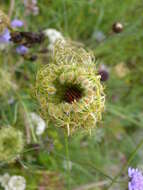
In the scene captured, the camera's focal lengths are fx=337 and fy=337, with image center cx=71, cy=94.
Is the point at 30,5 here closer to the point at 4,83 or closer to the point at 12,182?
the point at 4,83

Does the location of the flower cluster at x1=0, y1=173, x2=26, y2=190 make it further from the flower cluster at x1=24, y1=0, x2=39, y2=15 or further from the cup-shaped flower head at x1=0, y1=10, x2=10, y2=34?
the flower cluster at x1=24, y1=0, x2=39, y2=15

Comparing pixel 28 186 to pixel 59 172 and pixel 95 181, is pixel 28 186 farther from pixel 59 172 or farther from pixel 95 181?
pixel 95 181

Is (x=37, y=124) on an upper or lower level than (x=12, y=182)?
upper


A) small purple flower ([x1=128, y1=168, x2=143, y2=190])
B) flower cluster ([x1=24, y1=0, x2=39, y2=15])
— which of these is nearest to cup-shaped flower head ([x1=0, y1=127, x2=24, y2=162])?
small purple flower ([x1=128, y1=168, x2=143, y2=190])

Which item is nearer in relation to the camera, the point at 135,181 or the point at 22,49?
the point at 135,181

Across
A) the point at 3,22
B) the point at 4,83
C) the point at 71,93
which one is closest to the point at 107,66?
the point at 4,83

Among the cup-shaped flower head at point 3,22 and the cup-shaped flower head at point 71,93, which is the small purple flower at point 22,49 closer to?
the cup-shaped flower head at point 3,22
